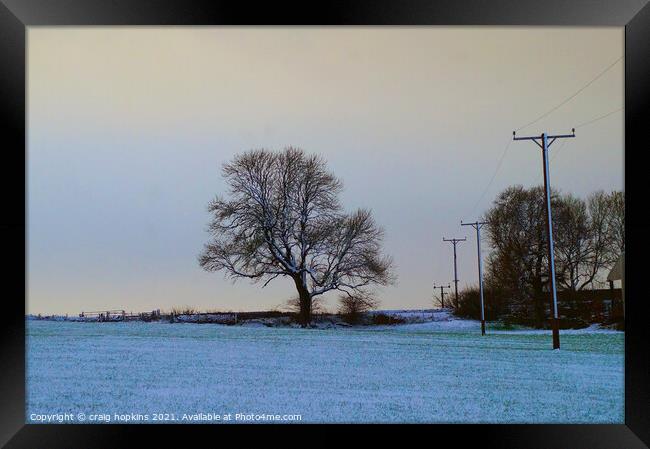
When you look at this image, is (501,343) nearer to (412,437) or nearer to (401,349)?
(401,349)

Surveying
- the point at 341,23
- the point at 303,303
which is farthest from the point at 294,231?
the point at 341,23

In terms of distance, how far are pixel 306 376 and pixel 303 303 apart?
764 centimetres

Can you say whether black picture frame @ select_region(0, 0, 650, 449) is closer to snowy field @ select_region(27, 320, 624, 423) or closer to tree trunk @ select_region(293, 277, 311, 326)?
snowy field @ select_region(27, 320, 624, 423)

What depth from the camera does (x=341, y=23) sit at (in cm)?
792

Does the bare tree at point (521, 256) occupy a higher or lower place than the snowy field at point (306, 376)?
higher

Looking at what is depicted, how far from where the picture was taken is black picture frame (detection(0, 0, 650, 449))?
767 cm

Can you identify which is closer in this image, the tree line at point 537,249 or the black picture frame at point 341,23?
the black picture frame at point 341,23

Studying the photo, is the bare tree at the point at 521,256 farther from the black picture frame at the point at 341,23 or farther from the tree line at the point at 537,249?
the black picture frame at the point at 341,23

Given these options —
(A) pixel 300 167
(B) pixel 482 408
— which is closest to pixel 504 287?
(A) pixel 300 167

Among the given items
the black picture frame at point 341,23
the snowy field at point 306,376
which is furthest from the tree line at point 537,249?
the black picture frame at point 341,23

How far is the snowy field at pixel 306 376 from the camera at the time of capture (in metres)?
8.89

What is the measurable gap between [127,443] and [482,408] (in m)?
3.93

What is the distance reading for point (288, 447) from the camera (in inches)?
316

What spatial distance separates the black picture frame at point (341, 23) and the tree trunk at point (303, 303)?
1043 centimetres
